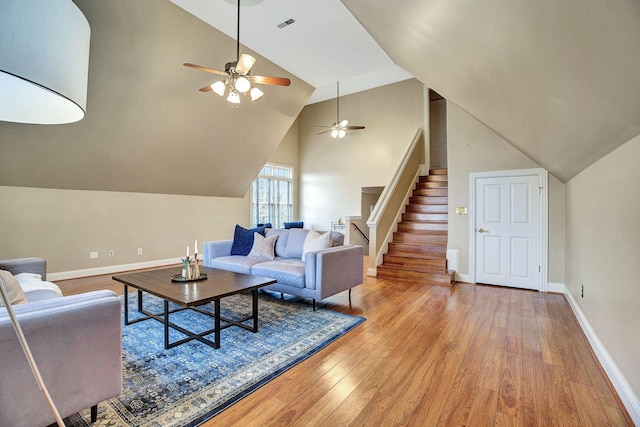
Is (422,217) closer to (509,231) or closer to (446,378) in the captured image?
(509,231)

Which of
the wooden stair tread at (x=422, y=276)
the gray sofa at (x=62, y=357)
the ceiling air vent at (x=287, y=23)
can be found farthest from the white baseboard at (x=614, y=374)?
the ceiling air vent at (x=287, y=23)

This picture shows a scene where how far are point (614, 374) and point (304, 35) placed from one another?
4.74 metres

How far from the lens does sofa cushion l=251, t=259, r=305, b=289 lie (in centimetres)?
346

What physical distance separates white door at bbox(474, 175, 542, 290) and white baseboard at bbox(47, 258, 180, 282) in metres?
5.84

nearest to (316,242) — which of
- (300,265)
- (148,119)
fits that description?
(300,265)

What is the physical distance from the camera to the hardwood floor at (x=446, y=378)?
1.72 m

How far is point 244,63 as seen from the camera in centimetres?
335

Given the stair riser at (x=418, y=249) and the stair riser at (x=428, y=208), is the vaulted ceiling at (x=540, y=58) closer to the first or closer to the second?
the stair riser at (x=418, y=249)

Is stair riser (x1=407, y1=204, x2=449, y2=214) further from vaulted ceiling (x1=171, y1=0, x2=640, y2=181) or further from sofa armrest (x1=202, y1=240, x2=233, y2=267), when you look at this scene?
sofa armrest (x1=202, y1=240, x2=233, y2=267)

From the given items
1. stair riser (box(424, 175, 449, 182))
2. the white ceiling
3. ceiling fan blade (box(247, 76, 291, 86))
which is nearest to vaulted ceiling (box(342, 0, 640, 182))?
ceiling fan blade (box(247, 76, 291, 86))

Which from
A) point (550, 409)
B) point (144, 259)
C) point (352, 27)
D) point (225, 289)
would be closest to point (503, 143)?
point (352, 27)

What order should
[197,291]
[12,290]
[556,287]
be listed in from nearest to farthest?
1. [12,290]
2. [197,291]
3. [556,287]

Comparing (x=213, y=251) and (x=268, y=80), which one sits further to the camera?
(x=213, y=251)

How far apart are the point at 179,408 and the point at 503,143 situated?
501 cm
